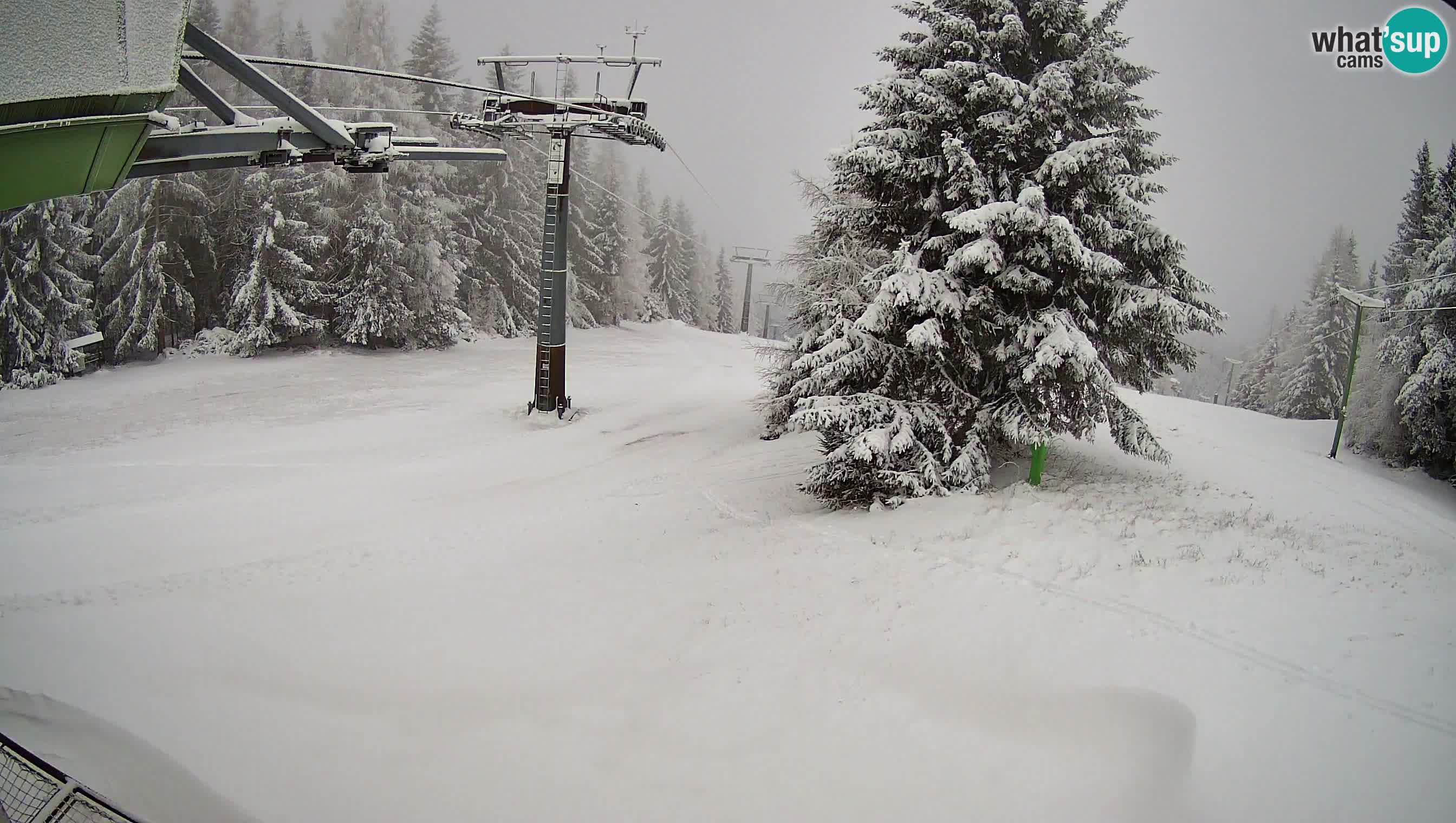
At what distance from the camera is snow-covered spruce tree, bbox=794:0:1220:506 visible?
9594mm

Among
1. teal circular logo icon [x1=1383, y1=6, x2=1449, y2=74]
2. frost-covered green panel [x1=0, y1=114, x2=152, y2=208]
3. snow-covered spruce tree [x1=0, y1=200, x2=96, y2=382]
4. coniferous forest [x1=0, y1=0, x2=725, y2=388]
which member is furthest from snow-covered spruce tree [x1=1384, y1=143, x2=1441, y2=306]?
snow-covered spruce tree [x1=0, y1=200, x2=96, y2=382]

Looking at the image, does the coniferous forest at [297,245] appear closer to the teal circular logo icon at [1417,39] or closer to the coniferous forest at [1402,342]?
the teal circular logo icon at [1417,39]

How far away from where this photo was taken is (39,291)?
74.4 feet

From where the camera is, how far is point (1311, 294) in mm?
38125

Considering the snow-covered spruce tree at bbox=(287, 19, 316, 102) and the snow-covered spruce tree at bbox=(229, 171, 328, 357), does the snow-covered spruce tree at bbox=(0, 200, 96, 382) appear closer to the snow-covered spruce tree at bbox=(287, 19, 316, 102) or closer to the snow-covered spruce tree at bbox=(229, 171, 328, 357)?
the snow-covered spruce tree at bbox=(229, 171, 328, 357)

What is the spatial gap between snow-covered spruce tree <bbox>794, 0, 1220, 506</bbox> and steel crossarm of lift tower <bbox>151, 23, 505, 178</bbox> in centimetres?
623

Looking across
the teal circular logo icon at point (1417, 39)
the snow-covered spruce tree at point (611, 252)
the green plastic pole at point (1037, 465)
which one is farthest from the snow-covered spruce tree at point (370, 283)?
the teal circular logo icon at point (1417, 39)

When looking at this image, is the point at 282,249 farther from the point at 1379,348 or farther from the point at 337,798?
the point at 1379,348

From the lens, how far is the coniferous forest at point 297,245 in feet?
77.4

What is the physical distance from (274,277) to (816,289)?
25731 mm

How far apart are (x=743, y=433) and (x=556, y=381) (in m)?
6.20

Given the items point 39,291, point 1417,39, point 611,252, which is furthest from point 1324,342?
point 39,291

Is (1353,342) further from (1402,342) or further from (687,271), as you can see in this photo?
(687,271)

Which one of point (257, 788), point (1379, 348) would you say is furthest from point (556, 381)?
point (1379, 348)
